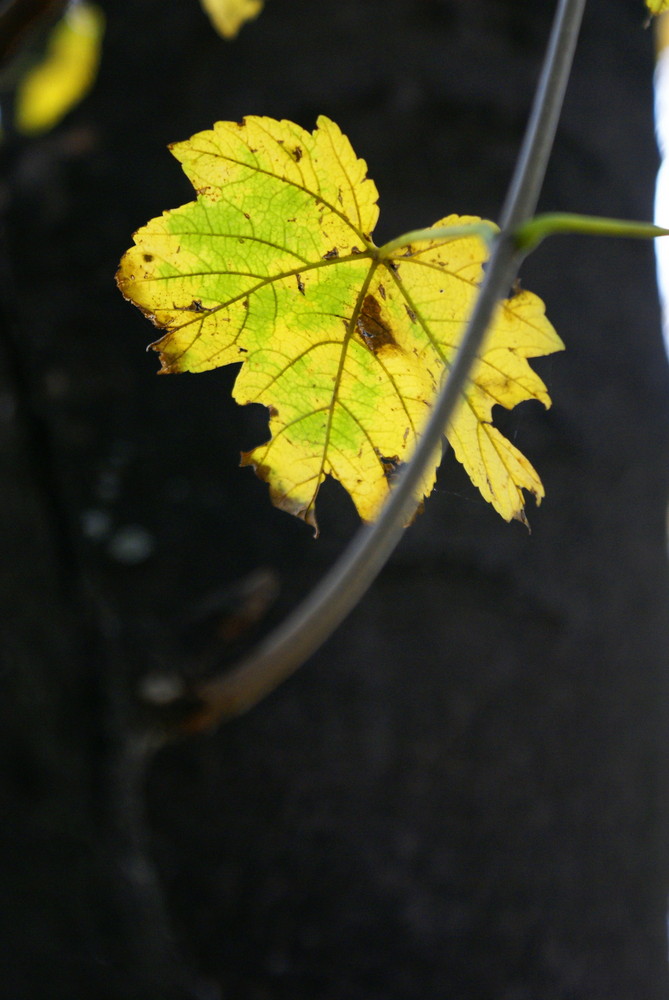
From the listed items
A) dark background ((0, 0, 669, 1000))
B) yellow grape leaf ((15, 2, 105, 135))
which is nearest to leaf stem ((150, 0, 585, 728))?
dark background ((0, 0, 669, 1000))

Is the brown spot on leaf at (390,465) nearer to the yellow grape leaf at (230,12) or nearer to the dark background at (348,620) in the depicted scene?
the dark background at (348,620)

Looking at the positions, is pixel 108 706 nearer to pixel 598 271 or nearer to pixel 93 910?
pixel 93 910

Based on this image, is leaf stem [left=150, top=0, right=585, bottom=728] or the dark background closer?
leaf stem [left=150, top=0, right=585, bottom=728]

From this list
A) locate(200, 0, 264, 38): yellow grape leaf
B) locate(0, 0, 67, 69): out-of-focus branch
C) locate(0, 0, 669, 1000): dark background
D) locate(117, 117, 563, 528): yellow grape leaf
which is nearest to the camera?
locate(117, 117, 563, 528): yellow grape leaf

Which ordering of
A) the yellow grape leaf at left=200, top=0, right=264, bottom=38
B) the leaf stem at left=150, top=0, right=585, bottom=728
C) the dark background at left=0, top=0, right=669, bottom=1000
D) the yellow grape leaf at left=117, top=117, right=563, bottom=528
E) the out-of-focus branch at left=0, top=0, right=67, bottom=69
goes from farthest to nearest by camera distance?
the yellow grape leaf at left=200, top=0, right=264, bottom=38, the dark background at left=0, top=0, right=669, bottom=1000, the out-of-focus branch at left=0, top=0, right=67, bottom=69, the yellow grape leaf at left=117, top=117, right=563, bottom=528, the leaf stem at left=150, top=0, right=585, bottom=728

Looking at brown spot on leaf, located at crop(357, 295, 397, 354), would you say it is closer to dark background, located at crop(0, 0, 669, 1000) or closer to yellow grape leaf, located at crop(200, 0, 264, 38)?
dark background, located at crop(0, 0, 669, 1000)

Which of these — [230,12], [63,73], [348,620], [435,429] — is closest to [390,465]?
[435,429]

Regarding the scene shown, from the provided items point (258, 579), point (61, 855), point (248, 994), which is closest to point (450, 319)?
point (258, 579)
